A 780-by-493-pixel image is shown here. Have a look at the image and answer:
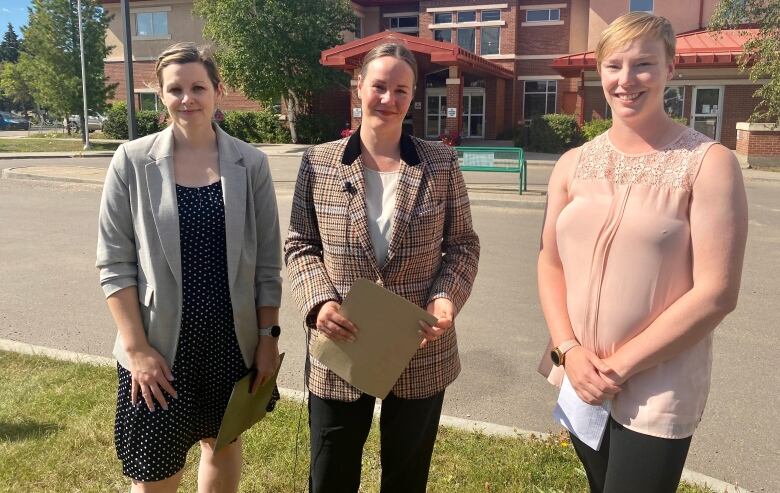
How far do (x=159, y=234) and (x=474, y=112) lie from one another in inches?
1153

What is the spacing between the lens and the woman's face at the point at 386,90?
2.24 meters

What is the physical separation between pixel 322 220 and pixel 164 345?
2.50ft

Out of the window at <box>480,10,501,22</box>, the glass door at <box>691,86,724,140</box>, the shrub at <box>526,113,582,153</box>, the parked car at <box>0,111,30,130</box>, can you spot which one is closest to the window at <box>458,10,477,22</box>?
the window at <box>480,10,501,22</box>

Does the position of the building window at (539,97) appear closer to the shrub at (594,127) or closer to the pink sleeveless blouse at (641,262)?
the shrub at (594,127)

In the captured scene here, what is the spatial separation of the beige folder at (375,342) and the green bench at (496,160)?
1148 centimetres

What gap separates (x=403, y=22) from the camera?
109ft

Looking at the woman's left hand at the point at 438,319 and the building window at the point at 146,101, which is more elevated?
the building window at the point at 146,101

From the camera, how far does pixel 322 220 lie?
7.81 feet

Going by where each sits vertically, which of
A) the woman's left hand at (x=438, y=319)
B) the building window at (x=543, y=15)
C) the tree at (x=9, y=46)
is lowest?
the woman's left hand at (x=438, y=319)

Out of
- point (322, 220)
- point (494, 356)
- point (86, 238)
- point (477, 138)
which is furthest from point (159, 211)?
point (477, 138)

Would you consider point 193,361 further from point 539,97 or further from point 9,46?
point 9,46

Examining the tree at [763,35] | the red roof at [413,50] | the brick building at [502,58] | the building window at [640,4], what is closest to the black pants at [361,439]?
the brick building at [502,58]

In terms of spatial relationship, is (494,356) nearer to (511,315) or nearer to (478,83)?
(511,315)

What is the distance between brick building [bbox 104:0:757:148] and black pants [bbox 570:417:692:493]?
65.3 feet
